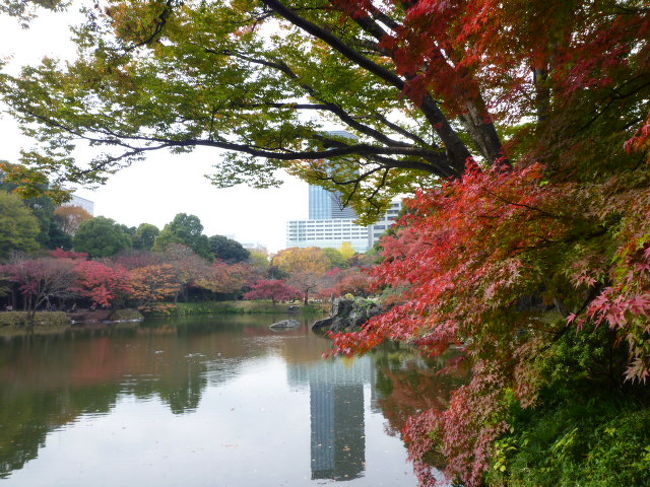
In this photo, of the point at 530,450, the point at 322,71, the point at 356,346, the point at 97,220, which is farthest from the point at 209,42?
the point at 97,220

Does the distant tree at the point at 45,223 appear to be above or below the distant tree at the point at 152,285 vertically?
above

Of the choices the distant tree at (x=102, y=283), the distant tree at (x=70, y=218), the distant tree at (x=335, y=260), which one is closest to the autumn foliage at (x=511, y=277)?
the distant tree at (x=102, y=283)

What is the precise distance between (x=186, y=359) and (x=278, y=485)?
699 centimetres

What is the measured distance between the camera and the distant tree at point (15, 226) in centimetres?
1905

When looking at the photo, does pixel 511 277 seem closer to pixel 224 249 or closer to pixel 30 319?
pixel 30 319

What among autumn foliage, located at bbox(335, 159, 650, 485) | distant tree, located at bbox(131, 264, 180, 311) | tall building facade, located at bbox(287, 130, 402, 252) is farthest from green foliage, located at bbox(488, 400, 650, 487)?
tall building facade, located at bbox(287, 130, 402, 252)

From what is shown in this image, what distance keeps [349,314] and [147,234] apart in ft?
64.2

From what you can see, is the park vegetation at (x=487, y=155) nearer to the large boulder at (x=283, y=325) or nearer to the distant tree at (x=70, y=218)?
the large boulder at (x=283, y=325)

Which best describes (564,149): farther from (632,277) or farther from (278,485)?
(278,485)

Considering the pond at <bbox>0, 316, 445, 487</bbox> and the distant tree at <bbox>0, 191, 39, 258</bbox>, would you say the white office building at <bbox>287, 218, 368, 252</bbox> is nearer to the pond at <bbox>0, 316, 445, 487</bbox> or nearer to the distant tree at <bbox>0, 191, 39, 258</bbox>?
the distant tree at <bbox>0, 191, 39, 258</bbox>

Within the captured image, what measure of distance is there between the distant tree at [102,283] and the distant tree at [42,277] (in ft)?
1.44

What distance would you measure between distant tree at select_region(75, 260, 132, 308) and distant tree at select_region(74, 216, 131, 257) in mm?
3934

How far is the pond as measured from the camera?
4.24 m

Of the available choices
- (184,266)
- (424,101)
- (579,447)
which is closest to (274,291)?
(184,266)
